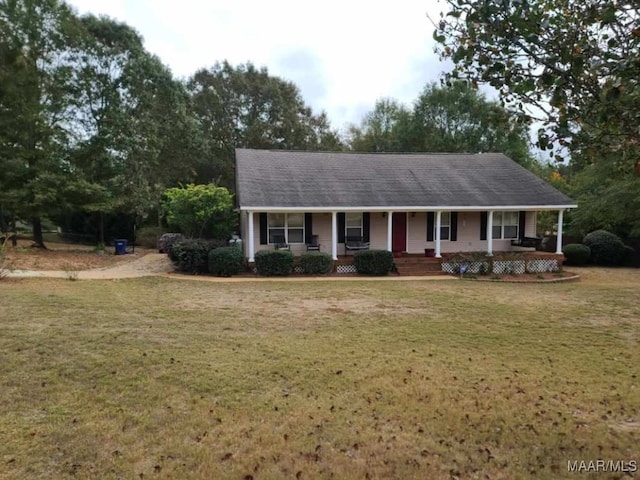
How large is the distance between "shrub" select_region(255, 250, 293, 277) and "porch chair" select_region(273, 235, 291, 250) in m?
1.49

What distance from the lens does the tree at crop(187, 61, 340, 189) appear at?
111 ft

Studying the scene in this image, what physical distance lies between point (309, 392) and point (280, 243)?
465 inches

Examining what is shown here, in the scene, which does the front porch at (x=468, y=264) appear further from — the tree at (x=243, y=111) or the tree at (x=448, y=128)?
the tree at (x=243, y=111)

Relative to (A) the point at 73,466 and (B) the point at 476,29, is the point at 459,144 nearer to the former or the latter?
(B) the point at 476,29

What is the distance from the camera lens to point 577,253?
60.5ft

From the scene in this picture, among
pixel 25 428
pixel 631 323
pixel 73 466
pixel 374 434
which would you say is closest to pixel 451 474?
pixel 374 434

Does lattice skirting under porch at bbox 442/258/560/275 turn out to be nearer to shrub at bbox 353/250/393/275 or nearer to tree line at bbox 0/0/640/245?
shrub at bbox 353/250/393/275

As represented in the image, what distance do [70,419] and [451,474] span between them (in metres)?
3.41

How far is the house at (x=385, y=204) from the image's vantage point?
16031 mm

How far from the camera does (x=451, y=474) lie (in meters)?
3.30

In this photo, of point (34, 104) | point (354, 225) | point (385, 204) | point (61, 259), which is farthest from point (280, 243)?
point (34, 104)

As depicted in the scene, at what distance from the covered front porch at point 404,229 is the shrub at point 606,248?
3.34m

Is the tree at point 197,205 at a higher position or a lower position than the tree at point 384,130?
lower

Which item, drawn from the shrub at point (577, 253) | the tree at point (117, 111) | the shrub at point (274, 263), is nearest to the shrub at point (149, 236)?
the tree at point (117, 111)
